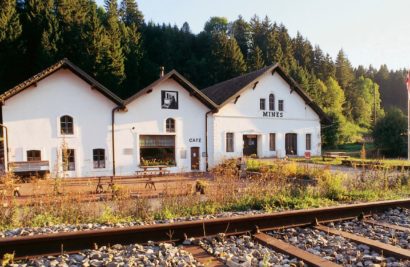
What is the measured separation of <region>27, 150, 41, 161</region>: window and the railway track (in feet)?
64.0

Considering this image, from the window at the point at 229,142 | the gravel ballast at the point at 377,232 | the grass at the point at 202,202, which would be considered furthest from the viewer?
the window at the point at 229,142

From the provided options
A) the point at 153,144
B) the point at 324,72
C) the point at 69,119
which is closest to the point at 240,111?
the point at 153,144

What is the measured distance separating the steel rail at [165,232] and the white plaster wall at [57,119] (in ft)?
58.6

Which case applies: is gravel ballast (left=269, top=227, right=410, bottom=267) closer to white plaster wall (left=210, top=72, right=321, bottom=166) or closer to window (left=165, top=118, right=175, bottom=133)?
window (left=165, top=118, right=175, bottom=133)

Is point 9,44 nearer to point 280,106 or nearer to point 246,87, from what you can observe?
point 246,87

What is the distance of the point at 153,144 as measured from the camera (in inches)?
1004

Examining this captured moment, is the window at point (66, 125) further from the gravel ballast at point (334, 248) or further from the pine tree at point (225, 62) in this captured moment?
the pine tree at point (225, 62)

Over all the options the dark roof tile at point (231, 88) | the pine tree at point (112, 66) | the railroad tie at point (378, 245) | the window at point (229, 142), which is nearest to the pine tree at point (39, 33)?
the pine tree at point (112, 66)

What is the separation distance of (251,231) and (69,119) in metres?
20.3

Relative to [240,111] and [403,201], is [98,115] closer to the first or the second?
[240,111]

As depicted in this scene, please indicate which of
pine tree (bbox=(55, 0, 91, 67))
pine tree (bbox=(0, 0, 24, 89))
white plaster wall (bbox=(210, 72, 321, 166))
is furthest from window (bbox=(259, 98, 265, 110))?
pine tree (bbox=(0, 0, 24, 89))

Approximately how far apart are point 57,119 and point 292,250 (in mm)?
21242

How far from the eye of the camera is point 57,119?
74.2 feet

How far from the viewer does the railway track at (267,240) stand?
4387 mm
